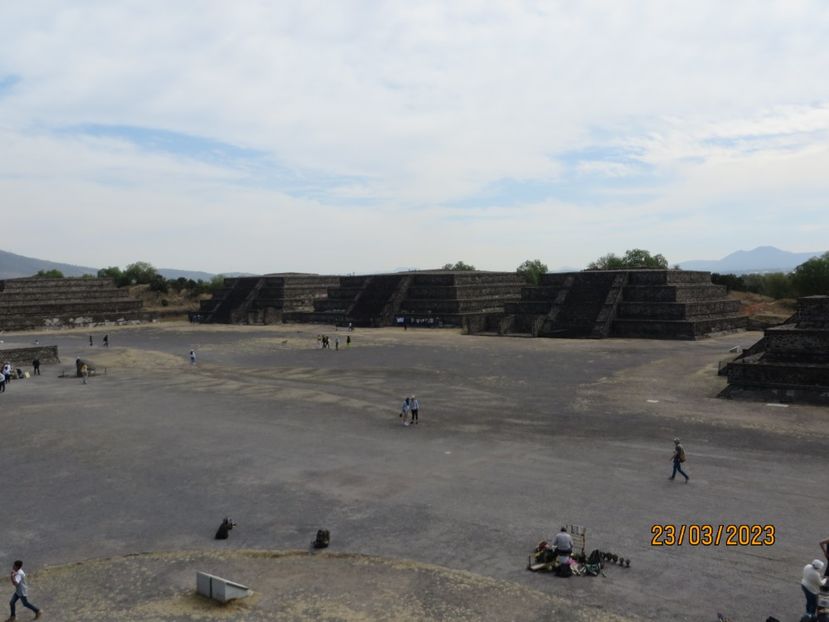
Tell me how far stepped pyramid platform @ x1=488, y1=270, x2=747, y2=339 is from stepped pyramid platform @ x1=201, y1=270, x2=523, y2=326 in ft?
16.7

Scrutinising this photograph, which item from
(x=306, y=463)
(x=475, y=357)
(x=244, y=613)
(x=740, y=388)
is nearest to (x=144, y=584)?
(x=244, y=613)

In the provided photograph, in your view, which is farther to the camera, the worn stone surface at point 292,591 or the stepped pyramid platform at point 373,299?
the stepped pyramid platform at point 373,299

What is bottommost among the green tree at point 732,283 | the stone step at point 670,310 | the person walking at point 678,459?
the person walking at point 678,459

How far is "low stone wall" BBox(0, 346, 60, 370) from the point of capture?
123 ft

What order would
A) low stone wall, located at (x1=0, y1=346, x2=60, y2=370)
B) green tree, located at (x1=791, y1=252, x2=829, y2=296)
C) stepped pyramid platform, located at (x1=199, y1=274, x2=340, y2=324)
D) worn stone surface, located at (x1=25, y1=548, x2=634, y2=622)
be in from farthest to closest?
1. stepped pyramid platform, located at (x1=199, y1=274, x2=340, y2=324)
2. green tree, located at (x1=791, y1=252, x2=829, y2=296)
3. low stone wall, located at (x1=0, y1=346, x2=60, y2=370)
4. worn stone surface, located at (x1=25, y1=548, x2=634, y2=622)

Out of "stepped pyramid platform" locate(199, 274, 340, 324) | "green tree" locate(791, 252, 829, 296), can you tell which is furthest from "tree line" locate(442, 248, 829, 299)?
"stepped pyramid platform" locate(199, 274, 340, 324)

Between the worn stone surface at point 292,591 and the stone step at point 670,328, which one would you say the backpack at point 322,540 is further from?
the stone step at point 670,328

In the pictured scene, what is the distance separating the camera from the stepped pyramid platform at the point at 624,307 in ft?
161

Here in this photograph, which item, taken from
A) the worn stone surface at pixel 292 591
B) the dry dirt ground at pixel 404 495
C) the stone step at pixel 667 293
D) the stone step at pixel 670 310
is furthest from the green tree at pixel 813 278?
the worn stone surface at pixel 292 591

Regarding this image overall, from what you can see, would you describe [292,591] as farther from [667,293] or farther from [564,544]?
[667,293]

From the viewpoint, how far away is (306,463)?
17219 millimetres

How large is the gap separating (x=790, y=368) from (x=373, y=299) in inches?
1864

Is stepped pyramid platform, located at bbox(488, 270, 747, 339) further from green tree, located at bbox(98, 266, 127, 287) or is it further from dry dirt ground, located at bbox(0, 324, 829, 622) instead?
green tree, located at bbox(98, 266, 127, 287)

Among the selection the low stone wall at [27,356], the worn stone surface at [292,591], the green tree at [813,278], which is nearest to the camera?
the worn stone surface at [292,591]
